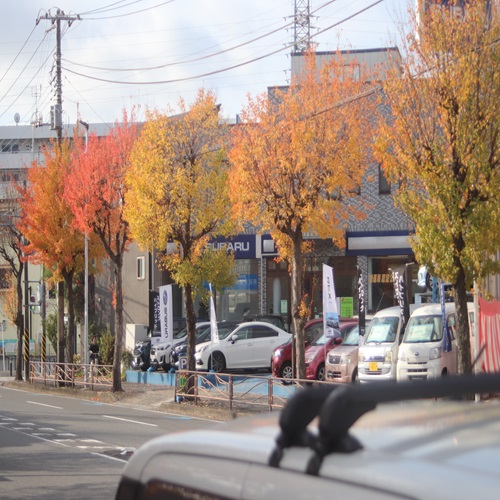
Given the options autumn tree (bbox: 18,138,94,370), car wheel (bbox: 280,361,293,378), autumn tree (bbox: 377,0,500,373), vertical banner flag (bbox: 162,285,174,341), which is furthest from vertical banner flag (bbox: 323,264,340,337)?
autumn tree (bbox: 18,138,94,370)

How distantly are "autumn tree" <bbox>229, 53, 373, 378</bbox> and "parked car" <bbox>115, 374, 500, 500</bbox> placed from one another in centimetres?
1942

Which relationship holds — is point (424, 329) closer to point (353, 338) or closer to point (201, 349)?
point (353, 338)

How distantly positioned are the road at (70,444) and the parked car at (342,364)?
4.24 metres

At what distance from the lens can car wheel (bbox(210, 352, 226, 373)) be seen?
31.3 m

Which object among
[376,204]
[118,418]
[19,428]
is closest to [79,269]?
[376,204]

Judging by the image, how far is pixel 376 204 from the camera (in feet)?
132

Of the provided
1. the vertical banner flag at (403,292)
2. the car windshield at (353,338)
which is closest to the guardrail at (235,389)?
the car windshield at (353,338)

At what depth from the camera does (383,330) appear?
2478 cm

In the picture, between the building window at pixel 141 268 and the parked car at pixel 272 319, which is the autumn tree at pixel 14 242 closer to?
the building window at pixel 141 268

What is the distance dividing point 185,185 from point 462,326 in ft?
35.5

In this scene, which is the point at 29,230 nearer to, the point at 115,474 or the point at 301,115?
the point at 301,115

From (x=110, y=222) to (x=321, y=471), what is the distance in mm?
29887

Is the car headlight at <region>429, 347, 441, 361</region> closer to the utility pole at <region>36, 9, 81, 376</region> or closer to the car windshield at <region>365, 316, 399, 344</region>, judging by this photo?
the car windshield at <region>365, 316, 399, 344</region>

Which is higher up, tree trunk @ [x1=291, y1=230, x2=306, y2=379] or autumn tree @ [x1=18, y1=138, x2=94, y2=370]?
autumn tree @ [x1=18, y1=138, x2=94, y2=370]
